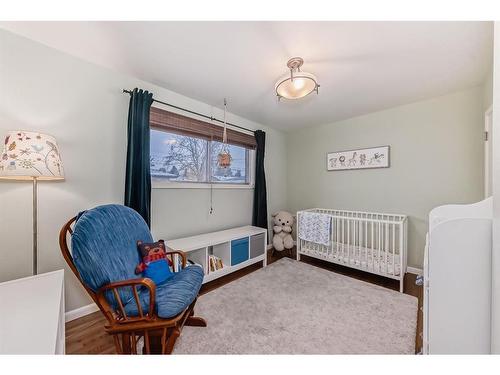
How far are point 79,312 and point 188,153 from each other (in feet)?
6.00

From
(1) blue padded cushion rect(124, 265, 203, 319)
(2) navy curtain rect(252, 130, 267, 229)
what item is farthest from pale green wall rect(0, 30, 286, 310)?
(2) navy curtain rect(252, 130, 267, 229)

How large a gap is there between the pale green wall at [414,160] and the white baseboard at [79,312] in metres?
3.15

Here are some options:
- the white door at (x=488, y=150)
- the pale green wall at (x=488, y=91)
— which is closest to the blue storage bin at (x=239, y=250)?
the white door at (x=488, y=150)

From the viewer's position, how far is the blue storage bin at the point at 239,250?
7.67 feet

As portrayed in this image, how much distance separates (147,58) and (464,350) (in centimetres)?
260

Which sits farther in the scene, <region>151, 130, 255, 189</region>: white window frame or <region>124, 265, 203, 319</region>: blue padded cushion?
<region>151, 130, 255, 189</region>: white window frame

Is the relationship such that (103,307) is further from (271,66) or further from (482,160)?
(482,160)

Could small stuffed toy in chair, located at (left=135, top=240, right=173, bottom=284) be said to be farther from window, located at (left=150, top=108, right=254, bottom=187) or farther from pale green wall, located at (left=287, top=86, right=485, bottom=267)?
pale green wall, located at (left=287, top=86, right=485, bottom=267)

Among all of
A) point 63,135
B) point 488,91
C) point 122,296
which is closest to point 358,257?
point 488,91

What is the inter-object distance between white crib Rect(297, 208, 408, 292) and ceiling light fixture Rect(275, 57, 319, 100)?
1.69m

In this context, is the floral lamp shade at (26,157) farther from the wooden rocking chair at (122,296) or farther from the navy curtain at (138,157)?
the navy curtain at (138,157)

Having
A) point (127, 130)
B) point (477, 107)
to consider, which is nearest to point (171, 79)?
point (127, 130)

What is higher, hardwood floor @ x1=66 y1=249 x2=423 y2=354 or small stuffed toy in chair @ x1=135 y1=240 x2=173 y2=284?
small stuffed toy in chair @ x1=135 y1=240 x2=173 y2=284

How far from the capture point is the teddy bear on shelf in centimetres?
317
